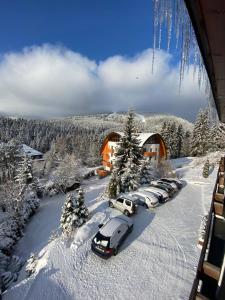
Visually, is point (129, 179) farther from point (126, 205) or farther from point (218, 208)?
point (218, 208)

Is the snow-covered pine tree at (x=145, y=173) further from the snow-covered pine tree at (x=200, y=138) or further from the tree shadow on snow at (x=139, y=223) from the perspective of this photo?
the snow-covered pine tree at (x=200, y=138)

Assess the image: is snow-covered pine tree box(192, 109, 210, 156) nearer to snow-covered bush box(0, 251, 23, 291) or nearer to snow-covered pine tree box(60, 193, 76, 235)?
snow-covered pine tree box(60, 193, 76, 235)

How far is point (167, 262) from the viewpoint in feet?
38.0

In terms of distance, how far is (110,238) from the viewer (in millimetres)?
12031

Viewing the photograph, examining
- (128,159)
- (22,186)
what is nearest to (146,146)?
(128,159)

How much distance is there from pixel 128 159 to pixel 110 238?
1199 cm

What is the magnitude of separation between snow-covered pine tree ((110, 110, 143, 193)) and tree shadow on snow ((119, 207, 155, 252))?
16.6 ft

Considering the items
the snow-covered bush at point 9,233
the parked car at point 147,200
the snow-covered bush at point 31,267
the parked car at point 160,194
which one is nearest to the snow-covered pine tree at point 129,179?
the parked car at point 160,194

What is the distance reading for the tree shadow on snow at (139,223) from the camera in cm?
1333

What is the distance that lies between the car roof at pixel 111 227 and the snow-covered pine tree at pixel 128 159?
27.9ft

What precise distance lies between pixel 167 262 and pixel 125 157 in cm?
1328

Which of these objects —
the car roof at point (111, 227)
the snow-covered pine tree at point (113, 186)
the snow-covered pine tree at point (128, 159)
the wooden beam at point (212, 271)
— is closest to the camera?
the wooden beam at point (212, 271)

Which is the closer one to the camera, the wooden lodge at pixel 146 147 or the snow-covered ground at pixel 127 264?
the snow-covered ground at pixel 127 264

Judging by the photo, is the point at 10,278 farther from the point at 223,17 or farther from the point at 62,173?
the point at 62,173
